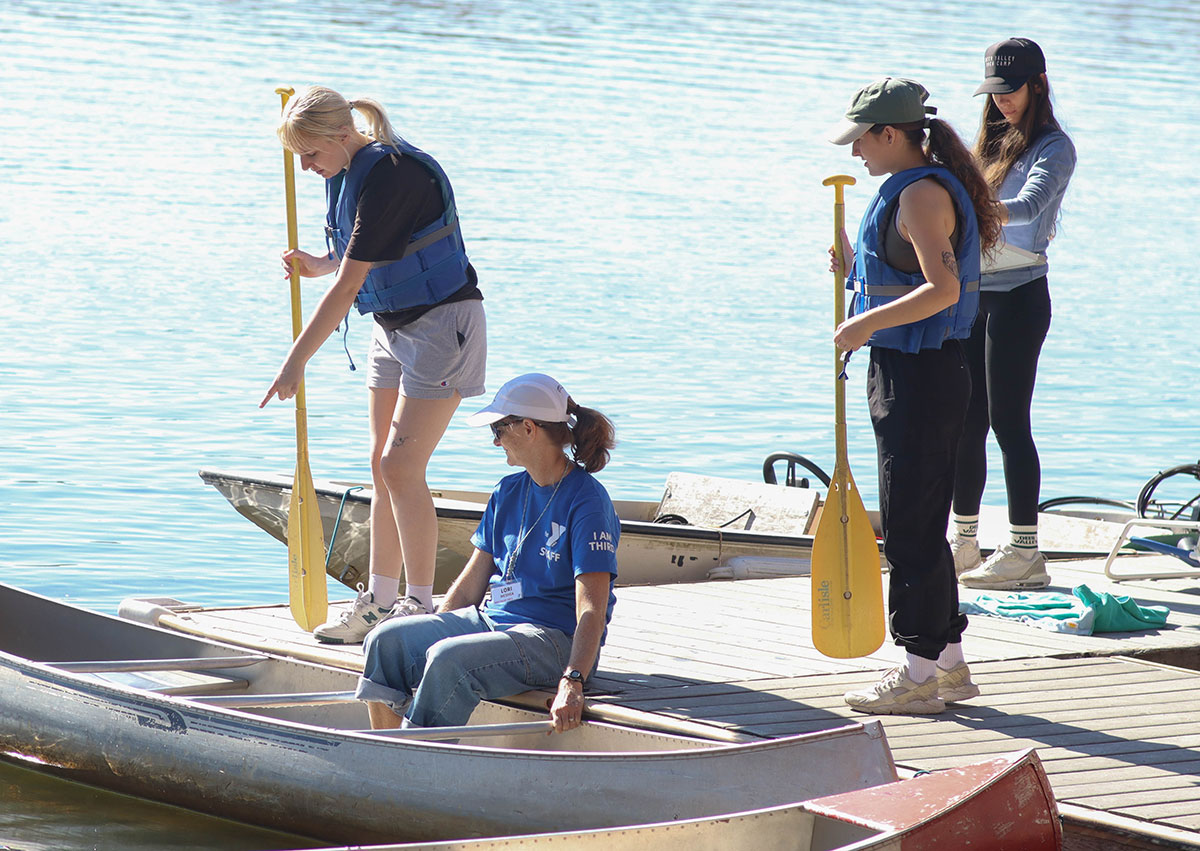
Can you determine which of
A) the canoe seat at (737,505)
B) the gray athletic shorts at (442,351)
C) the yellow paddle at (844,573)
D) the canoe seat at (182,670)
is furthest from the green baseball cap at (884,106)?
the canoe seat at (737,505)

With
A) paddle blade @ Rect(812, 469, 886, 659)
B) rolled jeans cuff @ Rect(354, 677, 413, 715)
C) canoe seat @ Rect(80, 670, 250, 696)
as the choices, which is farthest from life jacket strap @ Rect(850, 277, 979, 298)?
canoe seat @ Rect(80, 670, 250, 696)

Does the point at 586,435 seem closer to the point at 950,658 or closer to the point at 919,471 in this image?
the point at 919,471

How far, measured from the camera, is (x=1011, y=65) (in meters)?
5.64

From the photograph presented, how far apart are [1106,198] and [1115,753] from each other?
20.5 meters

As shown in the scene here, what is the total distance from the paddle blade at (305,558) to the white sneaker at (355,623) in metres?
0.19

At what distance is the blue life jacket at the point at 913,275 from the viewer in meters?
4.41

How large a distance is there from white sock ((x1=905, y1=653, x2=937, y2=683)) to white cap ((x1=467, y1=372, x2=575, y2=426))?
46.9 inches

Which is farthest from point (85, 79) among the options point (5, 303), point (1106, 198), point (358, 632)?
point (358, 632)

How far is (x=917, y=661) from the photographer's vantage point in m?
4.81

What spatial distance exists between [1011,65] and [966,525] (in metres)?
1.65

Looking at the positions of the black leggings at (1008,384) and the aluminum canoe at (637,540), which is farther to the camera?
the aluminum canoe at (637,540)

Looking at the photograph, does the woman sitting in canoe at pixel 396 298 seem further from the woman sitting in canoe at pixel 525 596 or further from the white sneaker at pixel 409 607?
the woman sitting in canoe at pixel 525 596

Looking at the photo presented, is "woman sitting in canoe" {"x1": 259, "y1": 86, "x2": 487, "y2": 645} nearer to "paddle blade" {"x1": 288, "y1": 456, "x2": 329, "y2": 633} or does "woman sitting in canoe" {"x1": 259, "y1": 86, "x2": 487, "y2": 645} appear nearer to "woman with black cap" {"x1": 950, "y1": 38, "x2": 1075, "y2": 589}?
"paddle blade" {"x1": 288, "y1": 456, "x2": 329, "y2": 633}

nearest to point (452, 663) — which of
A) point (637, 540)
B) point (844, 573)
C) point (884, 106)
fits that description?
point (844, 573)
